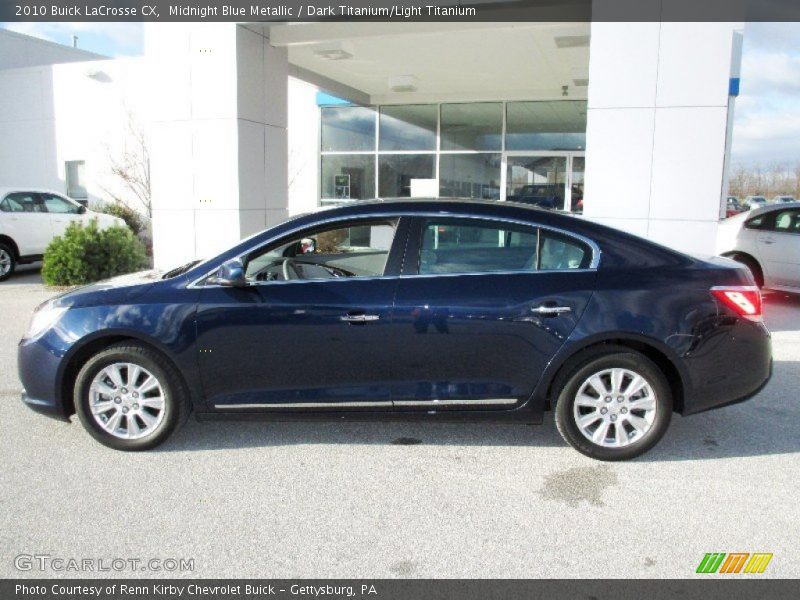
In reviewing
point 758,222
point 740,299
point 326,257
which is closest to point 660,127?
point 740,299

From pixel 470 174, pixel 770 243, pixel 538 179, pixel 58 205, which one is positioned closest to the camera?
pixel 770 243

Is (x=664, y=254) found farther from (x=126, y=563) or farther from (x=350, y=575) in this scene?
(x=126, y=563)

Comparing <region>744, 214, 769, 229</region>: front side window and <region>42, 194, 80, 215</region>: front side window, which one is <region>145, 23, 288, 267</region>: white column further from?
<region>744, 214, 769, 229</region>: front side window

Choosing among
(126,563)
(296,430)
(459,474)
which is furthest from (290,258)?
(126,563)

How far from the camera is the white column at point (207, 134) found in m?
9.24

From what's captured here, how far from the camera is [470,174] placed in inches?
699

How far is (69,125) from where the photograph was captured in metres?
20.1

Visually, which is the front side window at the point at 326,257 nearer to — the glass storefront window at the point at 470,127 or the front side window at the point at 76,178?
the glass storefront window at the point at 470,127

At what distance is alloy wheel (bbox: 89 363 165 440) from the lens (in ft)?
14.6

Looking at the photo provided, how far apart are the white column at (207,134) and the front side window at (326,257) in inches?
193

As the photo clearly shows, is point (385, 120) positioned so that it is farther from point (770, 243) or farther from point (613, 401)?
point (613, 401)

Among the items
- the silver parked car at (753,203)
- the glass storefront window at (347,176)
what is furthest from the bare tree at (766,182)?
the glass storefront window at (347,176)

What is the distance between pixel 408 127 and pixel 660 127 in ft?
36.0

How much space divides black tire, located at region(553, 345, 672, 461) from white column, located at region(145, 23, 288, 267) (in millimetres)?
6226
